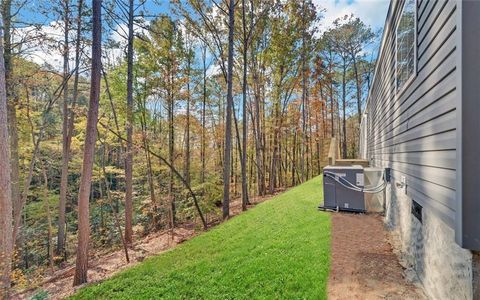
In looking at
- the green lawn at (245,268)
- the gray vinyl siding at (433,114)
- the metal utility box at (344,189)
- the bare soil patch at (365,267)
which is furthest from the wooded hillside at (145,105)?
the gray vinyl siding at (433,114)

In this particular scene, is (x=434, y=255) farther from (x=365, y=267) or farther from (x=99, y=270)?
(x=99, y=270)

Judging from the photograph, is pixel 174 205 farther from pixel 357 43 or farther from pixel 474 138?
pixel 357 43

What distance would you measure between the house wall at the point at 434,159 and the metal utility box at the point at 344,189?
5.61ft

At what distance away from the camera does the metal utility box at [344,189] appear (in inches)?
229

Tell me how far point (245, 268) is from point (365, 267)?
1681 millimetres

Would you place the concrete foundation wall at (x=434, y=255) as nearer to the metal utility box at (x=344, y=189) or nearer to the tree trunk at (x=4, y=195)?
the metal utility box at (x=344, y=189)

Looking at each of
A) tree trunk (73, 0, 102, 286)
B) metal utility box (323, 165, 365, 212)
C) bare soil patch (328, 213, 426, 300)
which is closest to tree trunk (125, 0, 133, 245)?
tree trunk (73, 0, 102, 286)

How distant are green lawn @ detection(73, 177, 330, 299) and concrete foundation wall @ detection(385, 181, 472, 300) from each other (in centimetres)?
106

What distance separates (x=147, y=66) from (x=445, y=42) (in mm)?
12913

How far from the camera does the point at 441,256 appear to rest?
2.31 meters

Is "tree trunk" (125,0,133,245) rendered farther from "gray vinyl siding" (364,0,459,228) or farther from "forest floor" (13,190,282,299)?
"gray vinyl siding" (364,0,459,228)

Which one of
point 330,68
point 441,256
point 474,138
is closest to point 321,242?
point 441,256

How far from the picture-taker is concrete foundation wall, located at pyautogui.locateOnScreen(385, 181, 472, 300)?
189cm

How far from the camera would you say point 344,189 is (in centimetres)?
599
